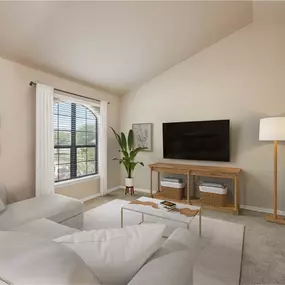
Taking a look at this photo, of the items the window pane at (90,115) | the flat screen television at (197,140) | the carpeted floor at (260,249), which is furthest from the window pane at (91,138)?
the carpeted floor at (260,249)

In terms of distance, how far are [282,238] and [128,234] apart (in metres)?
2.55

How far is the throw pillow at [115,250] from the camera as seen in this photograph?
0.85 m

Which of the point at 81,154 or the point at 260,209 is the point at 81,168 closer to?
the point at 81,154

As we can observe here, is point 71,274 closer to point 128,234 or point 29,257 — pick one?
point 29,257

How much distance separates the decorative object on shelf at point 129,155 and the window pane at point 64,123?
1.09 meters

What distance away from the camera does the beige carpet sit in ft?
6.16

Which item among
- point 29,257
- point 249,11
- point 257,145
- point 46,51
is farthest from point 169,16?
point 29,257

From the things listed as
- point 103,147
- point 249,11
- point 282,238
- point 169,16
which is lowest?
point 282,238

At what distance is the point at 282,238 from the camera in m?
2.60

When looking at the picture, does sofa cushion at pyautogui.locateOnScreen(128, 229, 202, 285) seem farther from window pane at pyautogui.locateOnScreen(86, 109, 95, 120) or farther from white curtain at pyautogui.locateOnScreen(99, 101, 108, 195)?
window pane at pyautogui.locateOnScreen(86, 109, 95, 120)

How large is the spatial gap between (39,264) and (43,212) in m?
1.91

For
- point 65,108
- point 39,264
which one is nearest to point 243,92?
point 65,108

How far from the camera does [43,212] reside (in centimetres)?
232

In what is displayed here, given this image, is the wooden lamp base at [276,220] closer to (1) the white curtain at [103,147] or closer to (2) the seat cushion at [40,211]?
(2) the seat cushion at [40,211]
